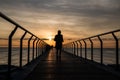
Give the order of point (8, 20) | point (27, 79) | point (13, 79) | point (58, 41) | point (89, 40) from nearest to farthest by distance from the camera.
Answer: point (8, 20), point (13, 79), point (27, 79), point (89, 40), point (58, 41)

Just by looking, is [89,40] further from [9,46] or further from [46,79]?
[9,46]

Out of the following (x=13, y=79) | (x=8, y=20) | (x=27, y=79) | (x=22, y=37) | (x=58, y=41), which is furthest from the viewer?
(x=58, y=41)

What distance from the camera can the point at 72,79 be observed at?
300 inches

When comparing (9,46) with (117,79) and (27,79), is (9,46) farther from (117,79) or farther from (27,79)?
(117,79)

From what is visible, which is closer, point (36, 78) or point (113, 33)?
point (36, 78)

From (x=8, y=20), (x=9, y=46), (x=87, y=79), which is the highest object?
(x=8, y=20)

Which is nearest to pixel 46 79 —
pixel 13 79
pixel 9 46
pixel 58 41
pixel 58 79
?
pixel 58 79

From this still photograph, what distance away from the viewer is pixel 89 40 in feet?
46.5

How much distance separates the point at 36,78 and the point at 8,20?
6.19ft

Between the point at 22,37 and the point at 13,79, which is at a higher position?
the point at 22,37

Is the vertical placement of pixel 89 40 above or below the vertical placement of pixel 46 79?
above

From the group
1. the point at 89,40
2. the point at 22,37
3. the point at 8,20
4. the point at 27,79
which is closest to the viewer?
the point at 8,20

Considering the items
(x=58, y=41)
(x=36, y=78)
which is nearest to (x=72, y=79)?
(x=36, y=78)

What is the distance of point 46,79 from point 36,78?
31cm
